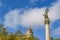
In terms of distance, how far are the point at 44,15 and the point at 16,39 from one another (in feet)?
47.3

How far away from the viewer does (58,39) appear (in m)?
61.9

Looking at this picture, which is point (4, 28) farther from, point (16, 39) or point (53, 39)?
point (16, 39)

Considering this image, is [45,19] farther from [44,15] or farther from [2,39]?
[2,39]

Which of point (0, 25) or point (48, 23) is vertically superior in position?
point (0, 25)

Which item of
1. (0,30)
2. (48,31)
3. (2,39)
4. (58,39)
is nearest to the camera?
(2,39)

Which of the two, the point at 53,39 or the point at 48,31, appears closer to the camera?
the point at 48,31

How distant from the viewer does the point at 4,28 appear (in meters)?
65.6

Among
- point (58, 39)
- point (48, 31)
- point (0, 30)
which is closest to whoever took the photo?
point (48, 31)

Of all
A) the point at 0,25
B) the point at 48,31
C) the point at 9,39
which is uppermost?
the point at 0,25

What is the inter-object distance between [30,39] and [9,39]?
9.84 feet

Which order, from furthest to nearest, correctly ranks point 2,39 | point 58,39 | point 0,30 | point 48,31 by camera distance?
point 0,30 < point 58,39 < point 48,31 < point 2,39

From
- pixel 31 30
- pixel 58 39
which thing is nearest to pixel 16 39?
pixel 31 30

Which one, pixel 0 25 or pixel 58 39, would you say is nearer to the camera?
pixel 58 39

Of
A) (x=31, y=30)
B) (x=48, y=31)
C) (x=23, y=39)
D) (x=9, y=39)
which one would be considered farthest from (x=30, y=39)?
(x=31, y=30)
